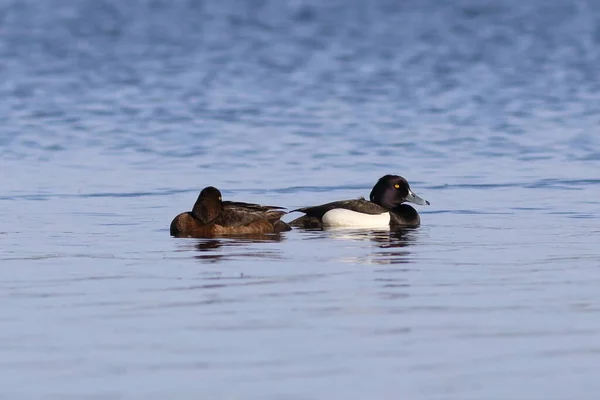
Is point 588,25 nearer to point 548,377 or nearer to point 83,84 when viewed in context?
point 83,84

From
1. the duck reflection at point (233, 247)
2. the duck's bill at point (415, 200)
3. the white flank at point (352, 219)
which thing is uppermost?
the duck's bill at point (415, 200)

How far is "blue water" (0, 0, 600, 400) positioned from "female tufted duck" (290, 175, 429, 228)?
15.1 inches

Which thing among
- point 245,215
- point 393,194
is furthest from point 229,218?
point 393,194

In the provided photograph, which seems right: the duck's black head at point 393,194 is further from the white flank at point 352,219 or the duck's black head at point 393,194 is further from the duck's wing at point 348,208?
the white flank at point 352,219

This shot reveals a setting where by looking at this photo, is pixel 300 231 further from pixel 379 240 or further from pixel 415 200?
pixel 415 200

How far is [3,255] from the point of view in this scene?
42.7ft

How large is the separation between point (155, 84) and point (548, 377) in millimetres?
26641

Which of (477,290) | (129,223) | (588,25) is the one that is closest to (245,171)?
(129,223)

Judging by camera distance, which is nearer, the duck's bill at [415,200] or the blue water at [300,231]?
the blue water at [300,231]

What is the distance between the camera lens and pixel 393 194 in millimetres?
→ 16938

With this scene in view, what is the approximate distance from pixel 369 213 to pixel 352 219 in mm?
330

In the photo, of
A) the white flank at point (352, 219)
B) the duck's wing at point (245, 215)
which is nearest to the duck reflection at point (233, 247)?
the duck's wing at point (245, 215)

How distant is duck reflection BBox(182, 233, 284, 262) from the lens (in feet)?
43.0

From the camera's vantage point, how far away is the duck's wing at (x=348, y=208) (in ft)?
52.1
